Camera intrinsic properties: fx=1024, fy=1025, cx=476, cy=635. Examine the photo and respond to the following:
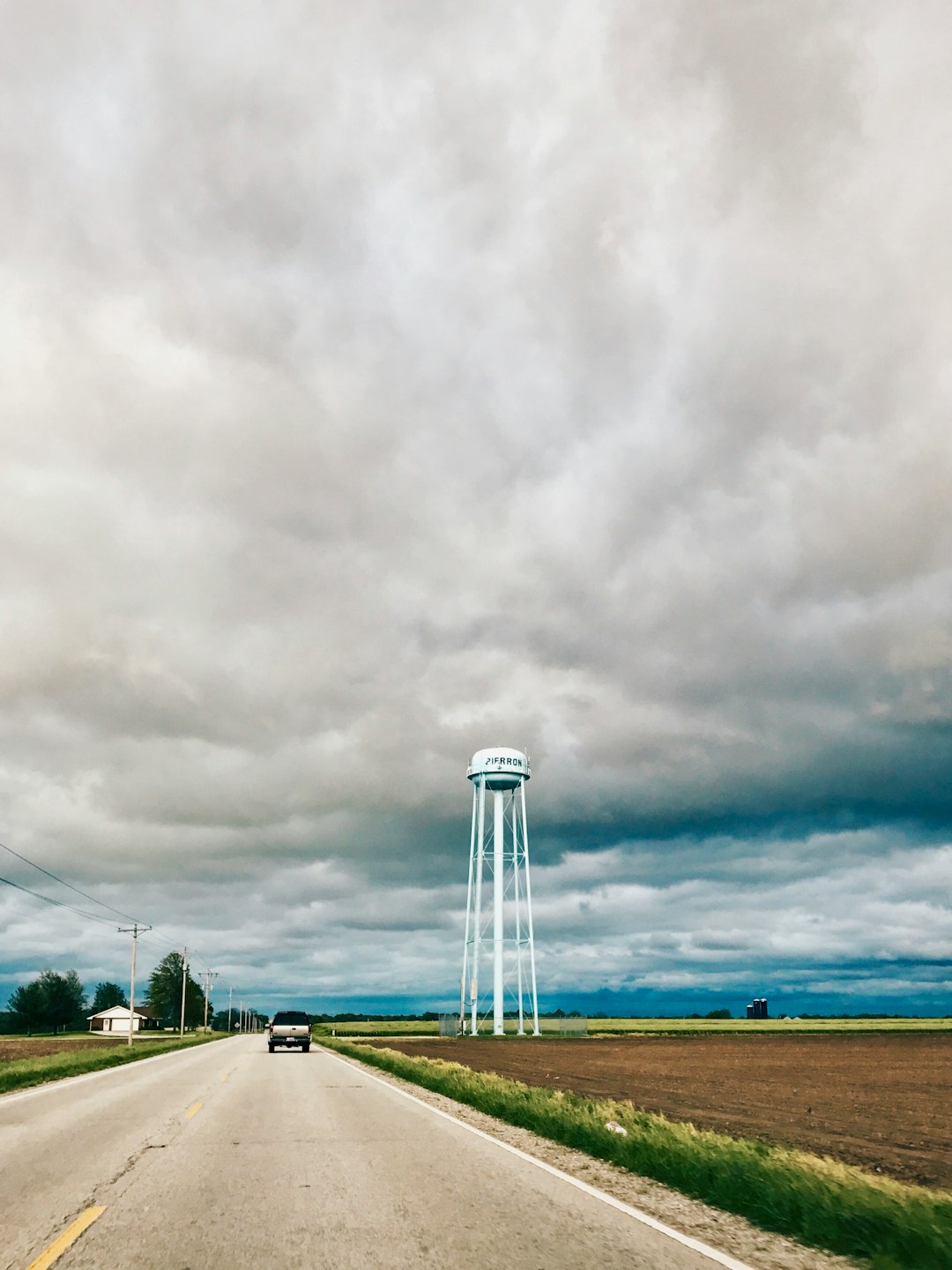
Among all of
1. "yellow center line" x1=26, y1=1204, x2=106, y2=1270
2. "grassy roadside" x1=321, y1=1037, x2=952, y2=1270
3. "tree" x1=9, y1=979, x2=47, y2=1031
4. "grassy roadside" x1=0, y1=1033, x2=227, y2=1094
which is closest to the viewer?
"yellow center line" x1=26, y1=1204, x2=106, y2=1270

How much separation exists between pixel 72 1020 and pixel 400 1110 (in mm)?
170850

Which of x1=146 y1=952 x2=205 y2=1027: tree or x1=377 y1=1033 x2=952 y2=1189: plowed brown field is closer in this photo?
x1=377 y1=1033 x2=952 y2=1189: plowed brown field

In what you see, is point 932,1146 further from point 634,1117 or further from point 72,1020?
point 72,1020

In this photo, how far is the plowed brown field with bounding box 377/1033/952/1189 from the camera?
15.9 metres

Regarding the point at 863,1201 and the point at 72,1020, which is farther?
the point at 72,1020

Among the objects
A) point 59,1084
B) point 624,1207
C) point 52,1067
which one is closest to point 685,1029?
point 52,1067

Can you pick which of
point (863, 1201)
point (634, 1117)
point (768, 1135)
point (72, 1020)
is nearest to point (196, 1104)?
point (634, 1117)

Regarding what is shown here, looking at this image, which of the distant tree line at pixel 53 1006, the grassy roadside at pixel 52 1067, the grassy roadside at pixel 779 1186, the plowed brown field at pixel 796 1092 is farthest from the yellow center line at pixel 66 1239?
the distant tree line at pixel 53 1006

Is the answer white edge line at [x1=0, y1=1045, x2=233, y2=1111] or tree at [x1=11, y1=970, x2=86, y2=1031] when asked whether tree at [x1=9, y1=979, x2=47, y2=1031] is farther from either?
white edge line at [x1=0, y1=1045, x2=233, y2=1111]

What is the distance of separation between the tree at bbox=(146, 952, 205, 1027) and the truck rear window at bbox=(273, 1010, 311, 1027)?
462ft

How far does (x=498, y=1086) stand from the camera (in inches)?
865

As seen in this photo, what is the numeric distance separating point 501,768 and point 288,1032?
38.6 m

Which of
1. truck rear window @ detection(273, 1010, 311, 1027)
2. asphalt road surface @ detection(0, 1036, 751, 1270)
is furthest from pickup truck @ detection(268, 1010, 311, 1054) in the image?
asphalt road surface @ detection(0, 1036, 751, 1270)

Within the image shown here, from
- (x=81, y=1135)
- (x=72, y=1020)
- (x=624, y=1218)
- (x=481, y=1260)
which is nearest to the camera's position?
(x=481, y=1260)
